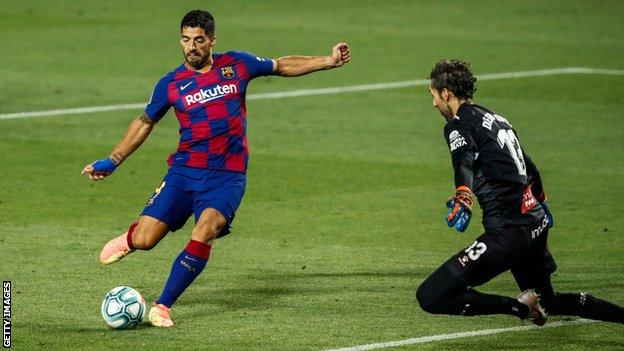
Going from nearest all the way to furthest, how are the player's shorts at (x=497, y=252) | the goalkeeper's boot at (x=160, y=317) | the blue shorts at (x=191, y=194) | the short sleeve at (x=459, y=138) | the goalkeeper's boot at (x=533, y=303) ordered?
the short sleeve at (x=459, y=138), the player's shorts at (x=497, y=252), the goalkeeper's boot at (x=533, y=303), the goalkeeper's boot at (x=160, y=317), the blue shorts at (x=191, y=194)

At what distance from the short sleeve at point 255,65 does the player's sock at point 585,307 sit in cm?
298

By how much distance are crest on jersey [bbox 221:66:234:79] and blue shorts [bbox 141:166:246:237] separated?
30.6 inches

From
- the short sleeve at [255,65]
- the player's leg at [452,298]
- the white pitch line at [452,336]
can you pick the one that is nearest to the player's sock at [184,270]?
the white pitch line at [452,336]

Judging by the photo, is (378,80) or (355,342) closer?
(355,342)

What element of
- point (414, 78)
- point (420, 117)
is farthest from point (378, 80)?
point (420, 117)

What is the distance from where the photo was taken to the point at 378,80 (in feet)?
80.1

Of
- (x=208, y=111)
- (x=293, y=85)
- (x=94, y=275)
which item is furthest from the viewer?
(x=293, y=85)

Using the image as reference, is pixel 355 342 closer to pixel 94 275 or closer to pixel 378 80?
pixel 94 275

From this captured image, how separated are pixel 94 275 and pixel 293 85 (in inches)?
453

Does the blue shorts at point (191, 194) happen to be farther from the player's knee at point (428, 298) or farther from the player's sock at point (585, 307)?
the player's sock at point (585, 307)

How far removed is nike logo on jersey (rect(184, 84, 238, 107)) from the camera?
38.2 feet

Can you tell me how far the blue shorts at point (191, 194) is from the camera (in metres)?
11.4

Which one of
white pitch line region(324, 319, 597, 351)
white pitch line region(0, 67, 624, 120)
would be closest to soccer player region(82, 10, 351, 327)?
white pitch line region(324, 319, 597, 351)

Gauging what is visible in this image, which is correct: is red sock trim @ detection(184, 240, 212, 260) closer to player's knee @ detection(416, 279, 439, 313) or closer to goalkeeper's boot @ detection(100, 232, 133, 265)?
goalkeeper's boot @ detection(100, 232, 133, 265)
